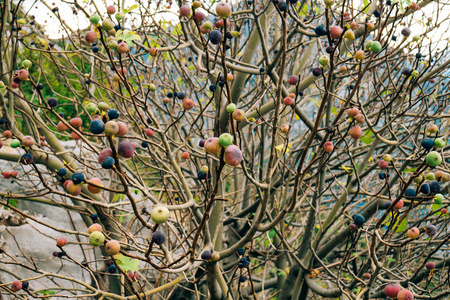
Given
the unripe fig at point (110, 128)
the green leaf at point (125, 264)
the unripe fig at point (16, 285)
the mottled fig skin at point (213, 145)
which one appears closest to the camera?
the unripe fig at point (110, 128)

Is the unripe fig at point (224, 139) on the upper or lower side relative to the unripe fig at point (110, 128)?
lower

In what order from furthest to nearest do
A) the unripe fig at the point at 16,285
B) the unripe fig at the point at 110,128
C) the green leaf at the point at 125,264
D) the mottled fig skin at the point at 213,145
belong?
the unripe fig at the point at 16,285
the green leaf at the point at 125,264
the mottled fig skin at the point at 213,145
the unripe fig at the point at 110,128

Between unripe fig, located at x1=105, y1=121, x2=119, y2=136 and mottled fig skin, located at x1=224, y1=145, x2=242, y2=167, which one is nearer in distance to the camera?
unripe fig, located at x1=105, y1=121, x2=119, y2=136

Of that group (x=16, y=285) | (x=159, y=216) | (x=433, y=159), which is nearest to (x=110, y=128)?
(x=159, y=216)

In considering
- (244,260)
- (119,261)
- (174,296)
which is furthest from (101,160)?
(174,296)

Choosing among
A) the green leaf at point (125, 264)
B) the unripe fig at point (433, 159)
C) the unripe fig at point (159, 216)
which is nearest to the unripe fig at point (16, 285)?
the green leaf at point (125, 264)

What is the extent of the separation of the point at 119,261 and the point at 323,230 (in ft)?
8.53

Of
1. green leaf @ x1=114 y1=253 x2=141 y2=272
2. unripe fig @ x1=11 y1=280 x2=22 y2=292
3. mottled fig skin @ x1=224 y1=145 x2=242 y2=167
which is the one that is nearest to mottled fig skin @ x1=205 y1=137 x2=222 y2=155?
mottled fig skin @ x1=224 y1=145 x2=242 y2=167

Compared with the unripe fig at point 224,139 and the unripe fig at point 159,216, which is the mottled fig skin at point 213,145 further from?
the unripe fig at point 159,216

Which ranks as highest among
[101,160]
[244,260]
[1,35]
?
[1,35]

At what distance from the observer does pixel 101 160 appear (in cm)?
126

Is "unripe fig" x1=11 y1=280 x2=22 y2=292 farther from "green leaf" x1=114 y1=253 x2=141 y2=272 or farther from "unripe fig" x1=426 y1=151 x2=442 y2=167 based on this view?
"unripe fig" x1=426 y1=151 x2=442 y2=167

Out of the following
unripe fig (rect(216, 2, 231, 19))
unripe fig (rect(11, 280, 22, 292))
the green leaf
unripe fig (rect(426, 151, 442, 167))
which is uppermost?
unripe fig (rect(216, 2, 231, 19))

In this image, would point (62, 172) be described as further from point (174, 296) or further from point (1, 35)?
point (174, 296)
